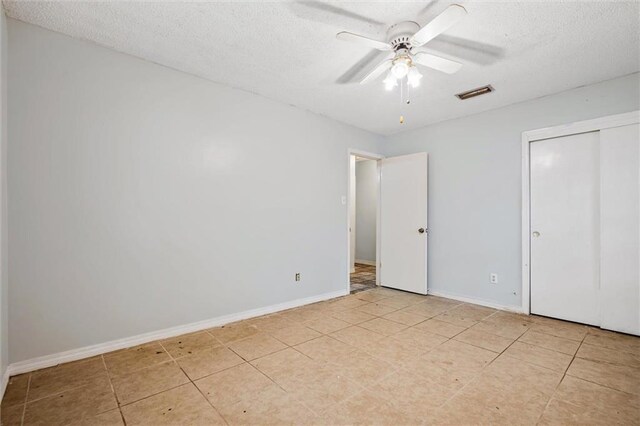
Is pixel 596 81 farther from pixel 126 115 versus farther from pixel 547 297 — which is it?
pixel 126 115

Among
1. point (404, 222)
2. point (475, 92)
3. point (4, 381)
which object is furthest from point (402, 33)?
point (4, 381)

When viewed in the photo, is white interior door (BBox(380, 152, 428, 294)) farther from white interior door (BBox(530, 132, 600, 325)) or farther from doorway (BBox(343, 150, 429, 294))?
white interior door (BBox(530, 132, 600, 325))

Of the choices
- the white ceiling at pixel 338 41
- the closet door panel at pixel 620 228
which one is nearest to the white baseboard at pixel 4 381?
the white ceiling at pixel 338 41

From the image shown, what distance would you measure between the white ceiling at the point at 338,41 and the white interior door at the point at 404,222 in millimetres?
1397

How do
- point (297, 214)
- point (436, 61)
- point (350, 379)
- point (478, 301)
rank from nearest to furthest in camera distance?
1. point (350, 379)
2. point (436, 61)
3. point (297, 214)
4. point (478, 301)

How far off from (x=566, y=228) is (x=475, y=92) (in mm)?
1807

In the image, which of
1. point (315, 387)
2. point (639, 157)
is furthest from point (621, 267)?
point (315, 387)

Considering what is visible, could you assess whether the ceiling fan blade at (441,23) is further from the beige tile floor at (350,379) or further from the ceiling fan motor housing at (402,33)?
the beige tile floor at (350,379)

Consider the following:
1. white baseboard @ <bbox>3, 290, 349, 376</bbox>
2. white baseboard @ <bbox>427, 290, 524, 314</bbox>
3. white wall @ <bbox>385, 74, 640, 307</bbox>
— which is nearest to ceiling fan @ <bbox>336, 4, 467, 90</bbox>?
white wall @ <bbox>385, 74, 640, 307</bbox>

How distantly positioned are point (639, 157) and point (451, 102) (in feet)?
6.01

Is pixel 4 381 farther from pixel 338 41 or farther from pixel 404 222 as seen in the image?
pixel 404 222

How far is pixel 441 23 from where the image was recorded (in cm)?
172

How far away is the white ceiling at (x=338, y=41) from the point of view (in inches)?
78.4

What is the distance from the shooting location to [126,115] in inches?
99.7
